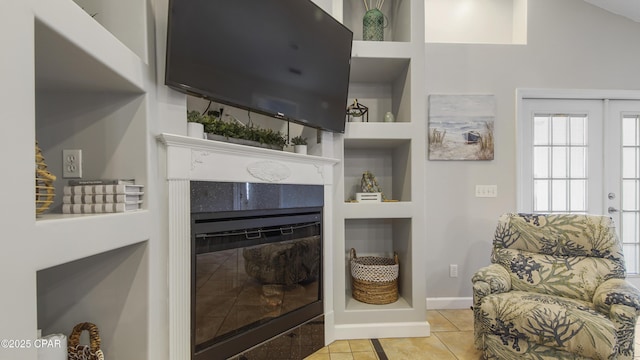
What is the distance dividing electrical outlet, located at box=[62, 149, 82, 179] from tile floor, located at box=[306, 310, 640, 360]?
5.84ft

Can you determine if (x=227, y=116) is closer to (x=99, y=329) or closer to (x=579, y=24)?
(x=99, y=329)

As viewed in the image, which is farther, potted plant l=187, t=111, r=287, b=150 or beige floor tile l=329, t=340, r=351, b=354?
beige floor tile l=329, t=340, r=351, b=354

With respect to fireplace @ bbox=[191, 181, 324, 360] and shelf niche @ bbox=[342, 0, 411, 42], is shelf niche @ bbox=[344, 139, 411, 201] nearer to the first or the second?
fireplace @ bbox=[191, 181, 324, 360]

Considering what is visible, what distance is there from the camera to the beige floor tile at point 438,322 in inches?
100

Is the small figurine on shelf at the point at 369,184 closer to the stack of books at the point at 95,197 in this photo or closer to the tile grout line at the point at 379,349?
the tile grout line at the point at 379,349

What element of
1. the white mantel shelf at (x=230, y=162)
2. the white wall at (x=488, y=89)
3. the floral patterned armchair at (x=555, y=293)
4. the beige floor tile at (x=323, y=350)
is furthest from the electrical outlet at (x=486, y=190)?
the beige floor tile at (x=323, y=350)

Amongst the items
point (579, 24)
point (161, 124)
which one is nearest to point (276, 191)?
point (161, 124)

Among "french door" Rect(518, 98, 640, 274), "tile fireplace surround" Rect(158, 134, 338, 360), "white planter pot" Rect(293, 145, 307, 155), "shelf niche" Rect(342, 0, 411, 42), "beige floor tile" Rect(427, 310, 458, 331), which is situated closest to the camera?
"tile fireplace surround" Rect(158, 134, 338, 360)

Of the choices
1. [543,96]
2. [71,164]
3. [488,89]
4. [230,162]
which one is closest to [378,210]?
[230,162]

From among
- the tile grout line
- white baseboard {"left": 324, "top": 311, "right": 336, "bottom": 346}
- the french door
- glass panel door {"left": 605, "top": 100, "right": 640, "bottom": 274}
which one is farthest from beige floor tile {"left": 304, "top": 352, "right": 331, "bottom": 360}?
glass panel door {"left": 605, "top": 100, "right": 640, "bottom": 274}

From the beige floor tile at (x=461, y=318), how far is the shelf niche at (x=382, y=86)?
5.81 ft

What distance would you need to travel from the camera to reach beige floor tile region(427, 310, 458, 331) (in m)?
2.55

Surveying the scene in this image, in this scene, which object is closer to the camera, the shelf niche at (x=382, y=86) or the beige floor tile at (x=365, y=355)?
the beige floor tile at (x=365, y=355)

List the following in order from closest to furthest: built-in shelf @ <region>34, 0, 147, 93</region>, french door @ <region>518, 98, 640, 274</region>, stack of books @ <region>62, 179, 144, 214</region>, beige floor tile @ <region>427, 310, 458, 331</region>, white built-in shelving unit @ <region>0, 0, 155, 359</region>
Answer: built-in shelf @ <region>34, 0, 147, 93</region>, white built-in shelving unit @ <region>0, 0, 155, 359</region>, stack of books @ <region>62, 179, 144, 214</region>, beige floor tile @ <region>427, 310, 458, 331</region>, french door @ <region>518, 98, 640, 274</region>
